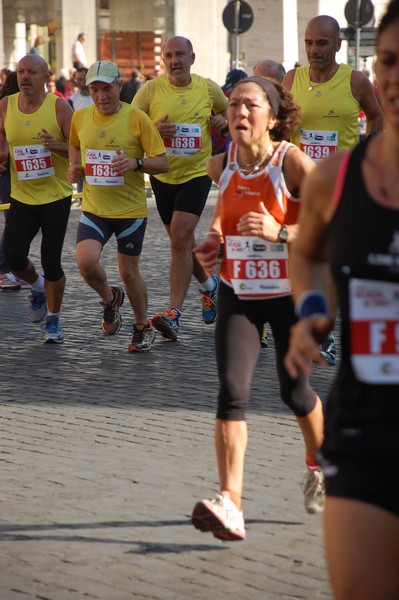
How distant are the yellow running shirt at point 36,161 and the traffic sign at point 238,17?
1884 centimetres

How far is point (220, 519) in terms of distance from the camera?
479cm

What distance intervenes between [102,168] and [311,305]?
6097 mm

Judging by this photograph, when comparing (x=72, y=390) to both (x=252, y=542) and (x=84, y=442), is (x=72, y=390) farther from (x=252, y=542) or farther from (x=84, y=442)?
(x=252, y=542)

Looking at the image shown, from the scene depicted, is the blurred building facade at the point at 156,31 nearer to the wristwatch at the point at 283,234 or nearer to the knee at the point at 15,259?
the knee at the point at 15,259

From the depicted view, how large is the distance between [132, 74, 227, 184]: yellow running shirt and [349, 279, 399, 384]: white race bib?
23.3 feet

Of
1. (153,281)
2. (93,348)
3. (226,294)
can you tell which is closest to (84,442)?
(226,294)

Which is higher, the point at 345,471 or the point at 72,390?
the point at 345,471

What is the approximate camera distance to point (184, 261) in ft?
33.1

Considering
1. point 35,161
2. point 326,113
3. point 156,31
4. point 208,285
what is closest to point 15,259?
point 35,161

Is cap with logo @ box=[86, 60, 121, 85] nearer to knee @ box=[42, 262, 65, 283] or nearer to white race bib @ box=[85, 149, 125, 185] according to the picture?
white race bib @ box=[85, 149, 125, 185]

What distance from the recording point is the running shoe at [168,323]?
9656 mm

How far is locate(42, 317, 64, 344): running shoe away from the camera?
32.2ft

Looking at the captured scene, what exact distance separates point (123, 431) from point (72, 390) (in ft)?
4.09

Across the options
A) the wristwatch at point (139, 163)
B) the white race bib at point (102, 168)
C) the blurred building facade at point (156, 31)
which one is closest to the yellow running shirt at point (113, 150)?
the white race bib at point (102, 168)
